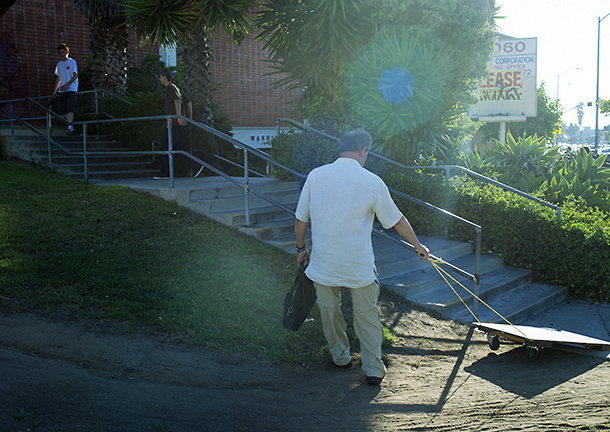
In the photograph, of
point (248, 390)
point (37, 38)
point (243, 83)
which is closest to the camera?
point (248, 390)

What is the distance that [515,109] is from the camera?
16.4 m

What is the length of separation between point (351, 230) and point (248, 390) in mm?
1350

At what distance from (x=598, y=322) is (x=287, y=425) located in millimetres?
4460

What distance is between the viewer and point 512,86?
16.4m

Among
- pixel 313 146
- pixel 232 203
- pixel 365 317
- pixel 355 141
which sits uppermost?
pixel 313 146

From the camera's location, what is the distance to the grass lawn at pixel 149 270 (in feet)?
14.0

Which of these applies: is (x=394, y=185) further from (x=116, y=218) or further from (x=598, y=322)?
(x=116, y=218)

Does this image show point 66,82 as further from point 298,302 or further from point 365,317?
point 365,317

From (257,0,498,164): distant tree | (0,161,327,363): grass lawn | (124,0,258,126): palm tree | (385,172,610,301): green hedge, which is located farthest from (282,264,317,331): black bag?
(124,0,258,126): palm tree

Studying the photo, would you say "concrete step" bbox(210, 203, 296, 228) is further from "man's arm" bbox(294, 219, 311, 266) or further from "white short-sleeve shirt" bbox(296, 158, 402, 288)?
"white short-sleeve shirt" bbox(296, 158, 402, 288)

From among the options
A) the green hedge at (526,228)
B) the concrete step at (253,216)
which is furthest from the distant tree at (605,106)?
the concrete step at (253,216)

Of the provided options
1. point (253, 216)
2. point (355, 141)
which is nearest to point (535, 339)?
point (355, 141)

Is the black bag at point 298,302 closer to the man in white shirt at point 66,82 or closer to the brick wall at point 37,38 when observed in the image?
the man in white shirt at point 66,82

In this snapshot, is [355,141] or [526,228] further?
[526,228]
